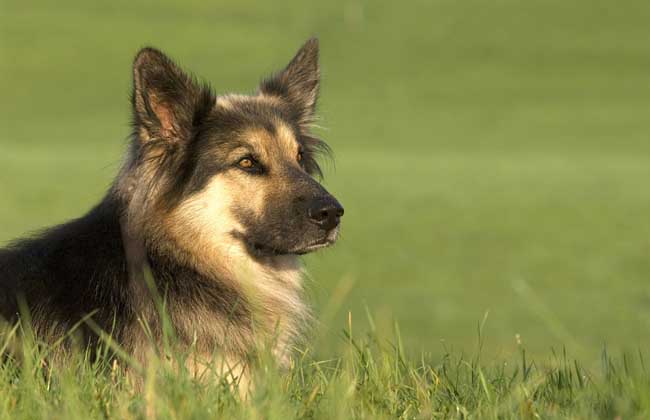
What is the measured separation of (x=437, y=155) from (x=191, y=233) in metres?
30.9

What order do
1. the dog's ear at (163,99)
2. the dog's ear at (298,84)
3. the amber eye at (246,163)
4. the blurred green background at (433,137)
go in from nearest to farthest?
the dog's ear at (163,99) → the amber eye at (246,163) → the dog's ear at (298,84) → the blurred green background at (433,137)

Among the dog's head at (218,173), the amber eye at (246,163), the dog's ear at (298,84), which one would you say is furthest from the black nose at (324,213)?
the dog's ear at (298,84)

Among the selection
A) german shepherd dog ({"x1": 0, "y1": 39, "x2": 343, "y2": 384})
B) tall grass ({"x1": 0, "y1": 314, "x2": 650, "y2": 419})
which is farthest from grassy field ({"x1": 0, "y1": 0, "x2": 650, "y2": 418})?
german shepherd dog ({"x1": 0, "y1": 39, "x2": 343, "y2": 384})

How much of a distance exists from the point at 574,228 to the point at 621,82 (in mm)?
25187

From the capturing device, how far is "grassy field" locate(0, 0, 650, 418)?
238 inches

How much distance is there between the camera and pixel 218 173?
5.87 meters

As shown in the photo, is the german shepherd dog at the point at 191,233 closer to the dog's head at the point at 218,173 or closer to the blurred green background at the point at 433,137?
the dog's head at the point at 218,173

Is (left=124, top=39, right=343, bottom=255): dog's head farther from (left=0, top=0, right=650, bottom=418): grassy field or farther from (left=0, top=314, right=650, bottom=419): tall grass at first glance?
(left=0, top=314, right=650, bottom=419): tall grass

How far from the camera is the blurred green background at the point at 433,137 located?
62.0 ft

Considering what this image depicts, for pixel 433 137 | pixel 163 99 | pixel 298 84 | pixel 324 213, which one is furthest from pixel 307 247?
pixel 433 137

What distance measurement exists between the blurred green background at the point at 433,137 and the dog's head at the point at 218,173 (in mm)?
523

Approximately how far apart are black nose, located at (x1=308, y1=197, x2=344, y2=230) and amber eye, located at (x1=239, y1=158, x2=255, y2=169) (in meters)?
0.47

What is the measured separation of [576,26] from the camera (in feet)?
173

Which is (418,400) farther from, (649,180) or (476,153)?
(476,153)
